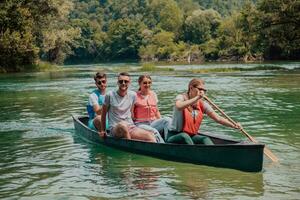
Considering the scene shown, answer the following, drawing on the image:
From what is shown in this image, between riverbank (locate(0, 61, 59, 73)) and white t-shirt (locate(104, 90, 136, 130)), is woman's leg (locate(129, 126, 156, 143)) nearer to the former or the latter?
white t-shirt (locate(104, 90, 136, 130))

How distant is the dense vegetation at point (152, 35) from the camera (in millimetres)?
45688

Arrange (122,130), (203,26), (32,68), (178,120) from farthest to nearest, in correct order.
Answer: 1. (203,26)
2. (32,68)
3. (122,130)
4. (178,120)

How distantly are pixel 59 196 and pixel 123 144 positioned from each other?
2952 mm

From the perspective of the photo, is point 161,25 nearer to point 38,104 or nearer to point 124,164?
point 38,104

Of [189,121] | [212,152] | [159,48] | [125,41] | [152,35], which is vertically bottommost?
[212,152]

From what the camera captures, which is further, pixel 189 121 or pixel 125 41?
pixel 125 41

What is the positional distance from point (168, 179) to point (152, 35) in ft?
389

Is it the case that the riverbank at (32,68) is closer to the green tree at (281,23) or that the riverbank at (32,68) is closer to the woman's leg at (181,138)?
the green tree at (281,23)

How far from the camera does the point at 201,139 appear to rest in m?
9.52

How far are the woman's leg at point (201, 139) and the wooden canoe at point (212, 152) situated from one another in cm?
26

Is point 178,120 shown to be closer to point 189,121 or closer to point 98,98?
point 189,121

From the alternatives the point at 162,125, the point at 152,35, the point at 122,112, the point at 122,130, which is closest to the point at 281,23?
the point at 162,125

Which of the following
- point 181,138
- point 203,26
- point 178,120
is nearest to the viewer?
point 181,138

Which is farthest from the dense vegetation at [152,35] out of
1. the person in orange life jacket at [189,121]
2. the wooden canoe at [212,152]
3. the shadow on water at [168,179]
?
the person in orange life jacket at [189,121]
